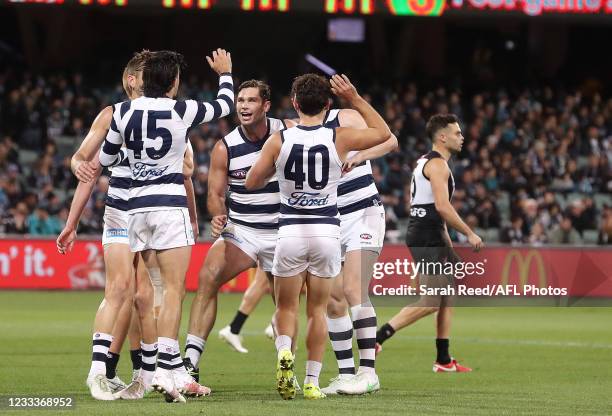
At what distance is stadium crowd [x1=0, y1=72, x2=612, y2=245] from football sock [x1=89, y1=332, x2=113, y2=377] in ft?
49.6

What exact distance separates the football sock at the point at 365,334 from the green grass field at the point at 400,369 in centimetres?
26

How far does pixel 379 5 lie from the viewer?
85.1 ft

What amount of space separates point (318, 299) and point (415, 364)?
3.39 m

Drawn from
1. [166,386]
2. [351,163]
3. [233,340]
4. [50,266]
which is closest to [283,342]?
[166,386]

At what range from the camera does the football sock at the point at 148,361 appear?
9.09 meters

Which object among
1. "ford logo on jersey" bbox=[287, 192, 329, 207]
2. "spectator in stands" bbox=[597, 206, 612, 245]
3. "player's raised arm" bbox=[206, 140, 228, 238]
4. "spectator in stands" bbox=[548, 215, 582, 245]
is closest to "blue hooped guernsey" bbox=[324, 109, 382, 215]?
"player's raised arm" bbox=[206, 140, 228, 238]

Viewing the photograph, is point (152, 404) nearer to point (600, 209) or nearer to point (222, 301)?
point (222, 301)

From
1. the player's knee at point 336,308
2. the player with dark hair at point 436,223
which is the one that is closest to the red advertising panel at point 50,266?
the player with dark hair at point 436,223

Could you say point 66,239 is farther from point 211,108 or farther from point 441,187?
point 441,187

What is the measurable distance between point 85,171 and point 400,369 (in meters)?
4.24

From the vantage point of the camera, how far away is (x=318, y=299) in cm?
917

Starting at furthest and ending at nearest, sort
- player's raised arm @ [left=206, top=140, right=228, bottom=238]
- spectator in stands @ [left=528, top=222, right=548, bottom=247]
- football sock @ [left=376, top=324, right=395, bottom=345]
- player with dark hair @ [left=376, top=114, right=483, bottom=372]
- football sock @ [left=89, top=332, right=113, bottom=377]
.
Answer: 1. spectator in stands @ [left=528, top=222, right=548, bottom=247]
2. football sock @ [left=376, top=324, right=395, bottom=345]
3. player with dark hair @ [left=376, top=114, right=483, bottom=372]
4. player's raised arm @ [left=206, top=140, right=228, bottom=238]
5. football sock @ [left=89, top=332, right=113, bottom=377]

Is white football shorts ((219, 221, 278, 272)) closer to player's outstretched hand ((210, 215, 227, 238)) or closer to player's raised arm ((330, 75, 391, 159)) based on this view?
player's outstretched hand ((210, 215, 227, 238))

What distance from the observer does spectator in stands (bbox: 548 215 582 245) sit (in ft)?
82.5
